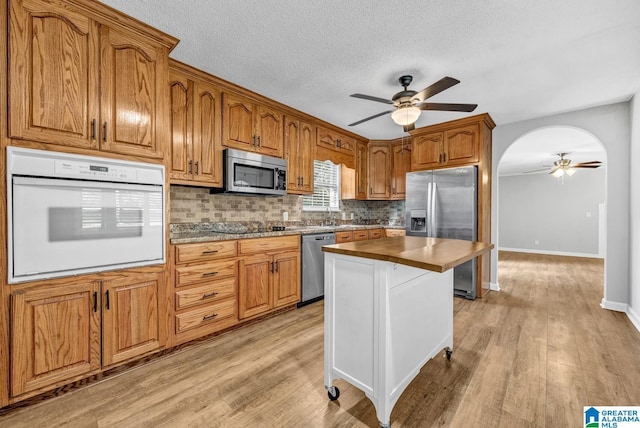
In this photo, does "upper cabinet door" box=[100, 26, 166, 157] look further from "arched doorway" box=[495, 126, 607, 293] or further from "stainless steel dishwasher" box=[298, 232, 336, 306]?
"arched doorway" box=[495, 126, 607, 293]

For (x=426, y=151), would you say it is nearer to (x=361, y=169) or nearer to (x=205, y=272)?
(x=361, y=169)

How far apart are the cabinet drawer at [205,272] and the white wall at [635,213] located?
4078 millimetres

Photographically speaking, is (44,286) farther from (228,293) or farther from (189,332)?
(228,293)

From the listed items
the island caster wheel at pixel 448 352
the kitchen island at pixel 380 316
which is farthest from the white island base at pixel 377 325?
the island caster wheel at pixel 448 352

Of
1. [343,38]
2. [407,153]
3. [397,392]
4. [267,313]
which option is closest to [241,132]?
[343,38]

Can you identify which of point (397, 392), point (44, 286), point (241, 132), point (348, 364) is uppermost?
point (241, 132)

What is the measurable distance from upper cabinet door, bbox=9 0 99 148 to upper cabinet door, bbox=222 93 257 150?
A: 3.77 feet

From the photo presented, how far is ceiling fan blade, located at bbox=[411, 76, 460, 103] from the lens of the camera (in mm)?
1970

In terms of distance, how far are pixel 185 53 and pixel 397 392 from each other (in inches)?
116

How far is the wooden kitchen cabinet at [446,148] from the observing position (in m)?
3.74

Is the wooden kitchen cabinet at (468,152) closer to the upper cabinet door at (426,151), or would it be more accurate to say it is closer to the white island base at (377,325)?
the upper cabinet door at (426,151)

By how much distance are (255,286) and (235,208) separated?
1008mm

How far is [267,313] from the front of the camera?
9.68 feet

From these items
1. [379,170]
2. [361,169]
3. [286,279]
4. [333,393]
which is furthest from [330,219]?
[333,393]
